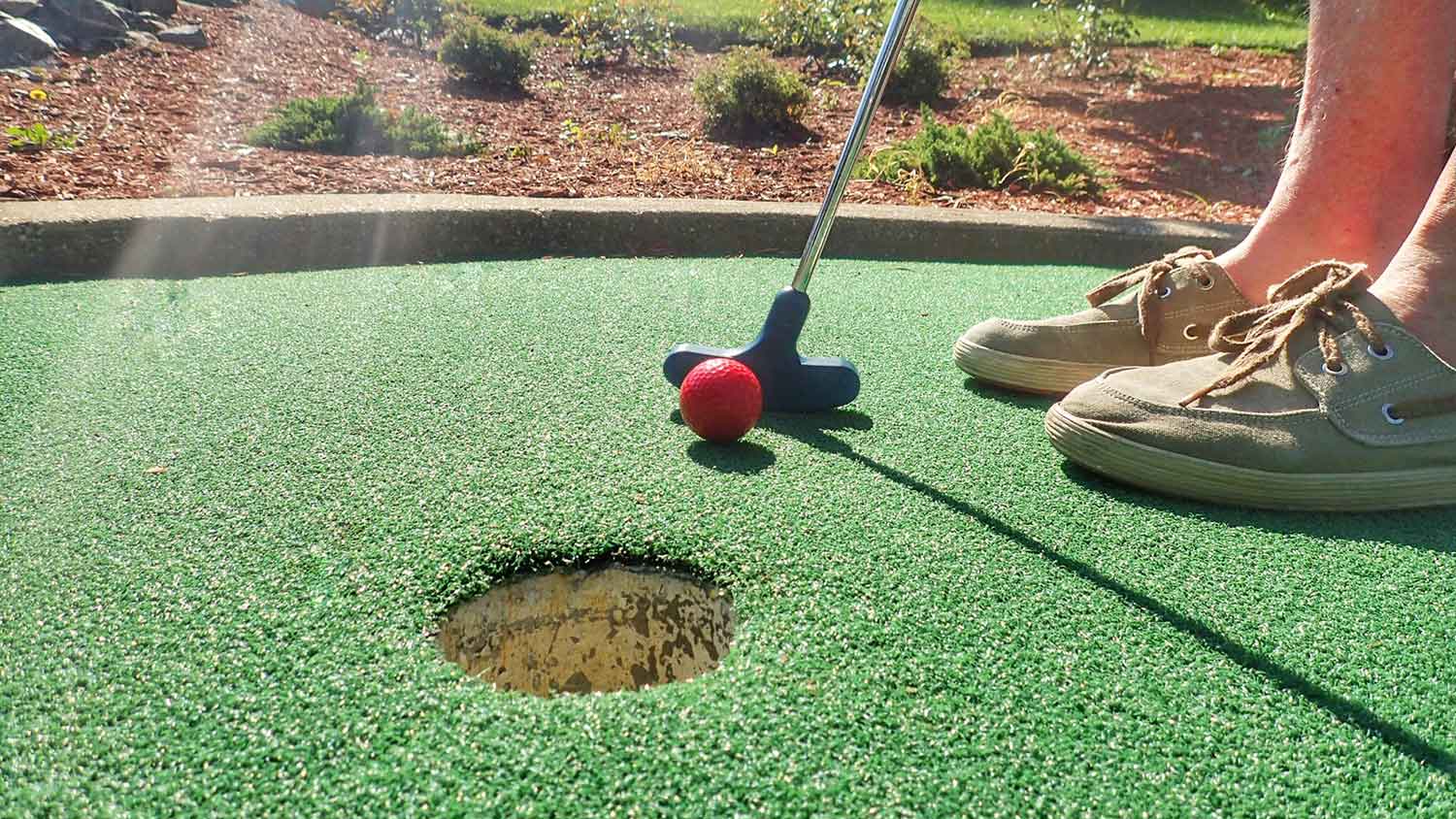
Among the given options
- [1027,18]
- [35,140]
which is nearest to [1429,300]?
Result: [35,140]

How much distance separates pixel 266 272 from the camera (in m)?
3.40

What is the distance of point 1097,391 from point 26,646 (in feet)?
6.02

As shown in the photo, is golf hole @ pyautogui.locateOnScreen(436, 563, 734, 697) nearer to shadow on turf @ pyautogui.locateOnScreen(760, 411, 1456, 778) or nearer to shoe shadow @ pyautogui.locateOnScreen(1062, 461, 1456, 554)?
shadow on turf @ pyautogui.locateOnScreen(760, 411, 1456, 778)

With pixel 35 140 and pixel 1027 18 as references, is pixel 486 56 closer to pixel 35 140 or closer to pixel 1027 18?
pixel 35 140

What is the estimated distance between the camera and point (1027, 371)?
2.51m

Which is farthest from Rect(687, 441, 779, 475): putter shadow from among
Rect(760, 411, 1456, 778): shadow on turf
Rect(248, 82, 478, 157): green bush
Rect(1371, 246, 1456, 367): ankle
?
Rect(248, 82, 478, 157): green bush

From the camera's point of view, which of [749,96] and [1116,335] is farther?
[749,96]

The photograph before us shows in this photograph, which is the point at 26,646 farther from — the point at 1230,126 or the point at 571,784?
the point at 1230,126

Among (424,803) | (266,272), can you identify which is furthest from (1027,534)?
(266,272)

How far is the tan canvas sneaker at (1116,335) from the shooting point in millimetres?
2477

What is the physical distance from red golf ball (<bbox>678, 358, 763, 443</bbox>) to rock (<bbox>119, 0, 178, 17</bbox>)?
6.98 metres

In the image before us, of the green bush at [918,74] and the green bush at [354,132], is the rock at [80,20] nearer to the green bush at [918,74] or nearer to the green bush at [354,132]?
the green bush at [354,132]

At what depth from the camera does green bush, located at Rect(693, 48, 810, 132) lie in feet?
19.4

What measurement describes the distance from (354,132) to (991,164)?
3.04 m
